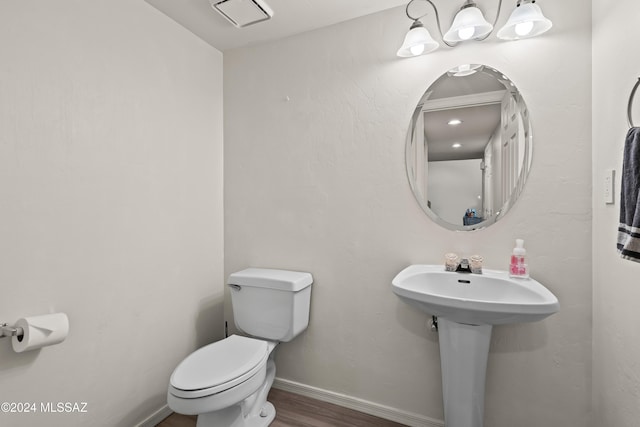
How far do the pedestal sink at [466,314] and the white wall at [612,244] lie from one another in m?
0.24

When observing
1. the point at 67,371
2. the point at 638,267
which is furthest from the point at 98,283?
the point at 638,267

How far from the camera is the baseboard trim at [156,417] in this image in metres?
1.68

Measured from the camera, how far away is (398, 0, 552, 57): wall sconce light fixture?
133 centimetres

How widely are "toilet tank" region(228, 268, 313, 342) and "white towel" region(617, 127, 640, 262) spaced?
138 cm

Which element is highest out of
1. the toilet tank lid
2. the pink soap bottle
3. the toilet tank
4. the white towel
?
the white towel

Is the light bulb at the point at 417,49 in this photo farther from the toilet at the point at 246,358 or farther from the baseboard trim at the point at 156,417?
the baseboard trim at the point at 156,417

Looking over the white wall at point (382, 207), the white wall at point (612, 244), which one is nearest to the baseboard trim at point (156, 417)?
the white wall at point (382, 207)

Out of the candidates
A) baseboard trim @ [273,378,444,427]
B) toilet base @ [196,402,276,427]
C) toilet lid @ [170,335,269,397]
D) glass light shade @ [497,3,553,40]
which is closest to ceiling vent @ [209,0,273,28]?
glass light shade @ [497,3,553,40]

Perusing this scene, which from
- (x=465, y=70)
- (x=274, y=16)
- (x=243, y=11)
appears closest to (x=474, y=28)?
(x=465, y=70)

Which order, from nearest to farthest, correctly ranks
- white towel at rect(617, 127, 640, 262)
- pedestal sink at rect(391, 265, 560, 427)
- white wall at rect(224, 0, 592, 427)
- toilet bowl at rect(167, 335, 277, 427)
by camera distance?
white towel at rect(617, 127, 640, 262) → pedestal sink at rect(391, 265, 560, 427) → toilet bowl at rect(167, 335, 277, 427) → white wall at rect(224, 0, 592, 427)

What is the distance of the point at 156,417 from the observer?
1.73m

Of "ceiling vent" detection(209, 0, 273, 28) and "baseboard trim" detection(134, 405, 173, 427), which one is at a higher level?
"ceiling vent" detection(209, 0, 273, 28)

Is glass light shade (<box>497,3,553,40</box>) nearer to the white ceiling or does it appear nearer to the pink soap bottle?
the white ceiling

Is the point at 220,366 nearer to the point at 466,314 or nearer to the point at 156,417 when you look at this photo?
the point at 156,417
